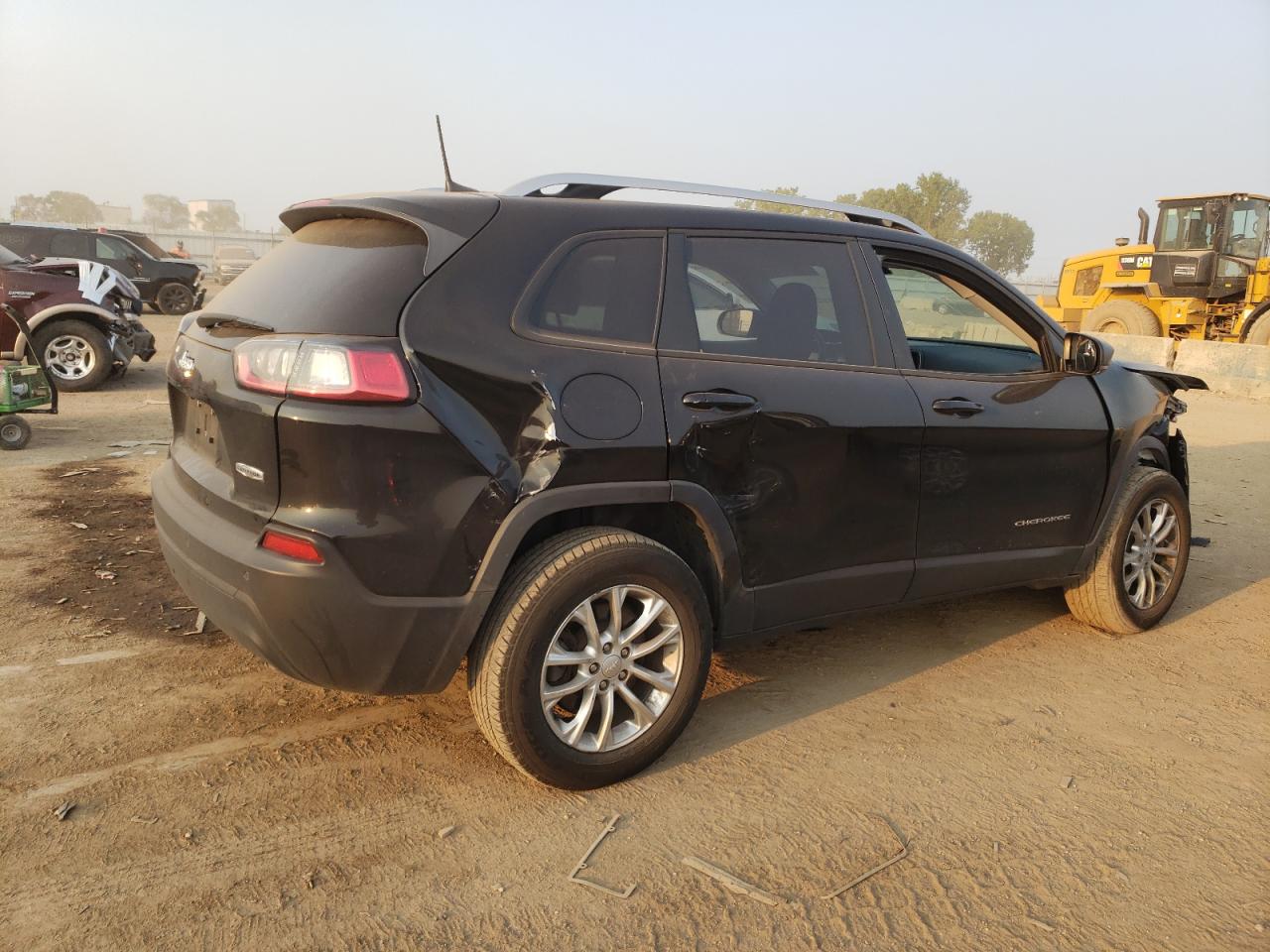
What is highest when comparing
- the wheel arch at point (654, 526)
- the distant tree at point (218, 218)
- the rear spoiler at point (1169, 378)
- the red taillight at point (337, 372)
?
the distant tree at point (218, 218)

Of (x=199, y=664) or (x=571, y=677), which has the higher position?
(x=571, y=677)

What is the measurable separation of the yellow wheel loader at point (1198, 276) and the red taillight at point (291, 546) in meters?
17.2

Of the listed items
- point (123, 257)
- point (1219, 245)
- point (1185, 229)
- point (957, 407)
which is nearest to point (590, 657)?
point (957, 407)

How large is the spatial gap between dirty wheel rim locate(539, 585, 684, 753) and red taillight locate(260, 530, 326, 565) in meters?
0.71

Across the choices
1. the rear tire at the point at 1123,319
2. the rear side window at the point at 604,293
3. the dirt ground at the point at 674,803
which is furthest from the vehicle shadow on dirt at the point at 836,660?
the rear tire at the point at 1123,319

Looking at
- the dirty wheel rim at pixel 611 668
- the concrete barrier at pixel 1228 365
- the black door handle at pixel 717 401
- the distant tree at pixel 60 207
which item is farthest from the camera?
the distant tree at pixel 60 207

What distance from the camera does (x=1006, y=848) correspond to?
2.83 meters

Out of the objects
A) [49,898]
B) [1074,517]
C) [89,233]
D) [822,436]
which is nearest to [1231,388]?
[1074,517]

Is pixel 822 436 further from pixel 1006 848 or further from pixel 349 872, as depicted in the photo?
pixel 349 872

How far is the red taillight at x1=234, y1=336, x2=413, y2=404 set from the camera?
2557 millimetres

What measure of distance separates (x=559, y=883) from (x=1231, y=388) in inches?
575

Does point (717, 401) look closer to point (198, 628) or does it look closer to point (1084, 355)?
point (1084, 355)

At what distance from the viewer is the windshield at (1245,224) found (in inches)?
662

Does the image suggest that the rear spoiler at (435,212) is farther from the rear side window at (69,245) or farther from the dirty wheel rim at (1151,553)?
the rear side window at (69,245)
